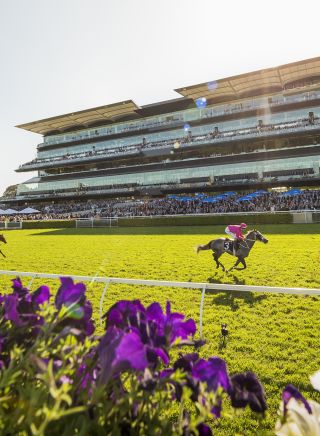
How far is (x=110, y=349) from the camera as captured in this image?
0.73 m

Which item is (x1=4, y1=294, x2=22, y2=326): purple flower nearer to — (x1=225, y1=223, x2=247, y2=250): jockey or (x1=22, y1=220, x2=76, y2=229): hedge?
(x1=225, y1=223, x2=247, y2=250): jockey

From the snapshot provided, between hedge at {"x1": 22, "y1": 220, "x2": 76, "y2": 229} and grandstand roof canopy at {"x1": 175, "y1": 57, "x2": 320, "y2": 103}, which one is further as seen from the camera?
grandstand roof canopy at {"x1": 175, "y1": 57, "x2": 320, "y2": 103}

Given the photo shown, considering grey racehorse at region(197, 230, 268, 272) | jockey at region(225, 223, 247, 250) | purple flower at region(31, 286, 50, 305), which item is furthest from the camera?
jockey at region(225, 223, 247, 250)

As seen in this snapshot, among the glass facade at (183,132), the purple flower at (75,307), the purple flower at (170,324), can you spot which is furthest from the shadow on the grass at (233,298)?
the glass facade at (183,132)

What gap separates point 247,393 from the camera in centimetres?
84

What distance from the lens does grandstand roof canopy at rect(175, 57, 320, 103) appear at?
4328 cm

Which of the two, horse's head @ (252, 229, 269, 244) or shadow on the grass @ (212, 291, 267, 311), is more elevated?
horse's head @ (252, 229, 269, 244)

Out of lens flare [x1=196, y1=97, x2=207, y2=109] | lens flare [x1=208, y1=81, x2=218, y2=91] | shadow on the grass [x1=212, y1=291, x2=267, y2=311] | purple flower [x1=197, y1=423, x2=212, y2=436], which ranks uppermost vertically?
lens flare [x1=208, y1=81, x2=218, y2=91]

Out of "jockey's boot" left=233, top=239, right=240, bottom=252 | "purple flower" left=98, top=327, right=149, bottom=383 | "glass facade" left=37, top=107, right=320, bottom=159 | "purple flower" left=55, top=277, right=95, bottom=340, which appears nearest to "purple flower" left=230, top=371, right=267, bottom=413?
"purple flower" left=98, top=327, right=149, bottom=383

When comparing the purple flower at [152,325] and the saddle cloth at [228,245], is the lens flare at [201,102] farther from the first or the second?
the purple flower at [152,325]

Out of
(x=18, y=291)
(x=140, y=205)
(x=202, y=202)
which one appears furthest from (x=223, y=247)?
(x=140, y=205)

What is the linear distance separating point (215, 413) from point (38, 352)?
0.47 metres

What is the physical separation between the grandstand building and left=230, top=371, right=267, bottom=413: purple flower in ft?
143

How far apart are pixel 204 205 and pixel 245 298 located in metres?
31.6
